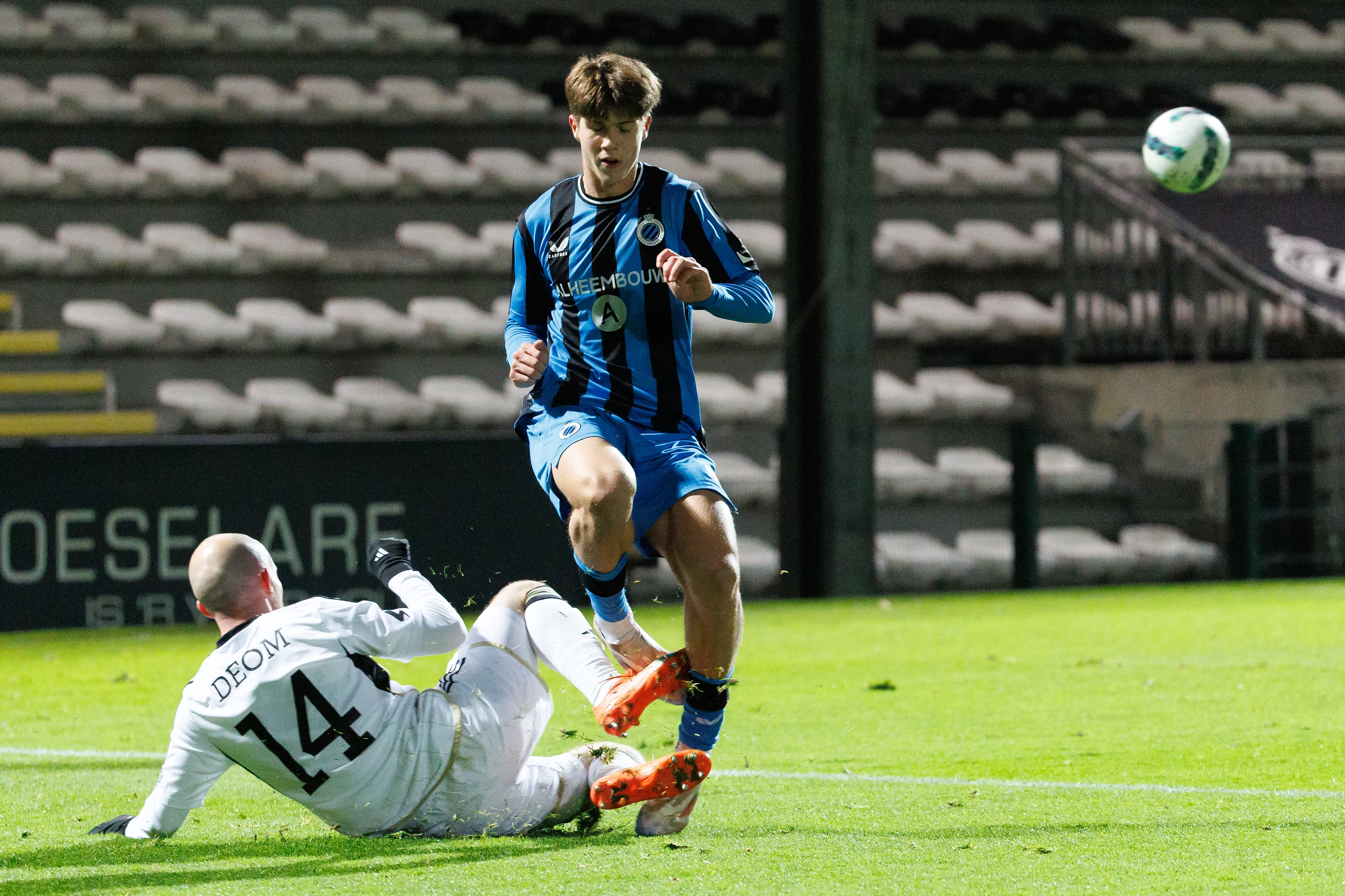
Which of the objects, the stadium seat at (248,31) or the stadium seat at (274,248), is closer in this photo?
the stadium seat at (274,248)

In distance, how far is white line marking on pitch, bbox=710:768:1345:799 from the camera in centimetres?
473

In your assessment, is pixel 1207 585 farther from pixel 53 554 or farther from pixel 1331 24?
pixel 1331 24

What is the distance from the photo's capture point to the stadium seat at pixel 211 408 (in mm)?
15500

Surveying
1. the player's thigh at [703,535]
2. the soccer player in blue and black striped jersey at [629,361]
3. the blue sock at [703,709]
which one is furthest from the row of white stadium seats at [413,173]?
the blue sock at [703,709]

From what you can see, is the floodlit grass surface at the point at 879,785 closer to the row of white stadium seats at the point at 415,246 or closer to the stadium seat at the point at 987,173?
the row of white stadium seats at the point at 415,246

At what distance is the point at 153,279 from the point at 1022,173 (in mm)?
8519

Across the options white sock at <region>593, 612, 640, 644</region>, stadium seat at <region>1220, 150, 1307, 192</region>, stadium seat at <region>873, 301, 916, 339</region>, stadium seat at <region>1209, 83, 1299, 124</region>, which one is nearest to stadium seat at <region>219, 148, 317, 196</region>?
stadium seat at <region>873, 301, 916, 339</region>

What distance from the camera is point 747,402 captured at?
1628cm

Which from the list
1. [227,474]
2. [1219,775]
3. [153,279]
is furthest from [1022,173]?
[1219,775]

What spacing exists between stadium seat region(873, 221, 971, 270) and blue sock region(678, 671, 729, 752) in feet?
43.3

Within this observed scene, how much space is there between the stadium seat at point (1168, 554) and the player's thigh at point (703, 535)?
10212 mm

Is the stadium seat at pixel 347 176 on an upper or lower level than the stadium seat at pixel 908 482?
upper

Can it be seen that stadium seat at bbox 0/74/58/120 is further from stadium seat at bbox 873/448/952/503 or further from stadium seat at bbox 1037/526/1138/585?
stadium seat at bbox 1037/526/1138/585

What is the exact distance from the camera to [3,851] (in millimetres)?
4211
